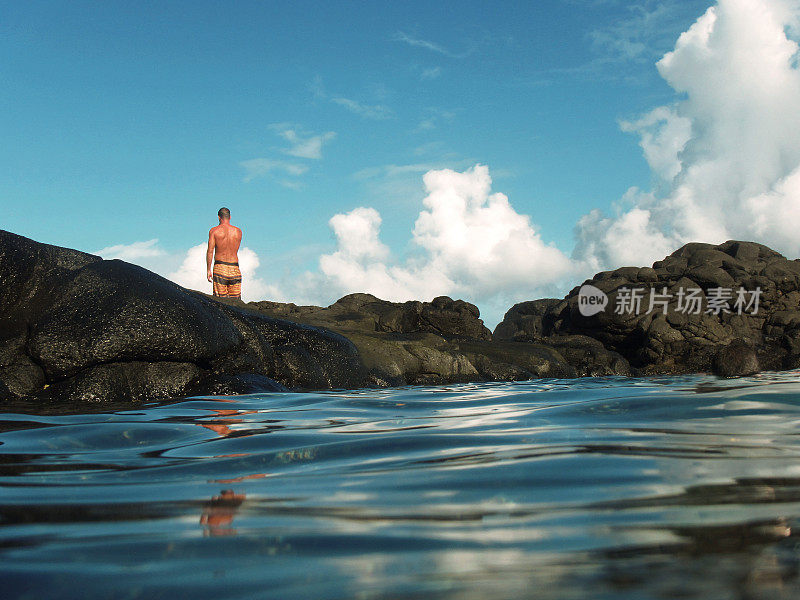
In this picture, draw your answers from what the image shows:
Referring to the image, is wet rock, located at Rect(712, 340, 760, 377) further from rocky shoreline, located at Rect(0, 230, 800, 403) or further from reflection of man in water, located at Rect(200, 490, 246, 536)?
reflection of man in water, located at Rect(200, 490, 246, 536)

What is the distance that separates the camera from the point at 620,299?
21.6m

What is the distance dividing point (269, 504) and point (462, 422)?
2.26m

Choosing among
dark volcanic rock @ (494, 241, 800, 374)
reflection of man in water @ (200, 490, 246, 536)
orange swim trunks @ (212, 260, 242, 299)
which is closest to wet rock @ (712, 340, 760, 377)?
reflection of man in water @ (200, 490, 246, 536)

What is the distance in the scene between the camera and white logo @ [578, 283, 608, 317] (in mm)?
21844

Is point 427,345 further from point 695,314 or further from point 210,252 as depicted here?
point 695,314

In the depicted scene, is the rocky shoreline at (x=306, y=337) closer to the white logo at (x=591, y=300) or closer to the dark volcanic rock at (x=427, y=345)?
the dark volcanic rock at (x=427, y=345)

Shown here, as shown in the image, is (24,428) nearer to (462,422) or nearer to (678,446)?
(462,422)

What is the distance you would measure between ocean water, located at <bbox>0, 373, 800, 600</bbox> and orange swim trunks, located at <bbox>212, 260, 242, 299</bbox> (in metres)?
11.7

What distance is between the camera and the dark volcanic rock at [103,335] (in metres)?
6.62

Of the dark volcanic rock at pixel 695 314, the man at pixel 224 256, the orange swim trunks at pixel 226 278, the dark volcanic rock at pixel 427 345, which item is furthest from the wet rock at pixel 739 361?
the orange swim trunks at pixel 226 278

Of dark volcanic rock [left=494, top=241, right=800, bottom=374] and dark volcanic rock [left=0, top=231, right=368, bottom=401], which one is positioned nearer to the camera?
dark volcanic rock [left=0, top=231, right=368, bottom=401]

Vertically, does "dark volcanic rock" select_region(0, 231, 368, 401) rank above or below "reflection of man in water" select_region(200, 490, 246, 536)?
above

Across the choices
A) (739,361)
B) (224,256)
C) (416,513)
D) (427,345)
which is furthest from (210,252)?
(416,513)

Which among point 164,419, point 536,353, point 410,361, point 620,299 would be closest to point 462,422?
point 164,419
